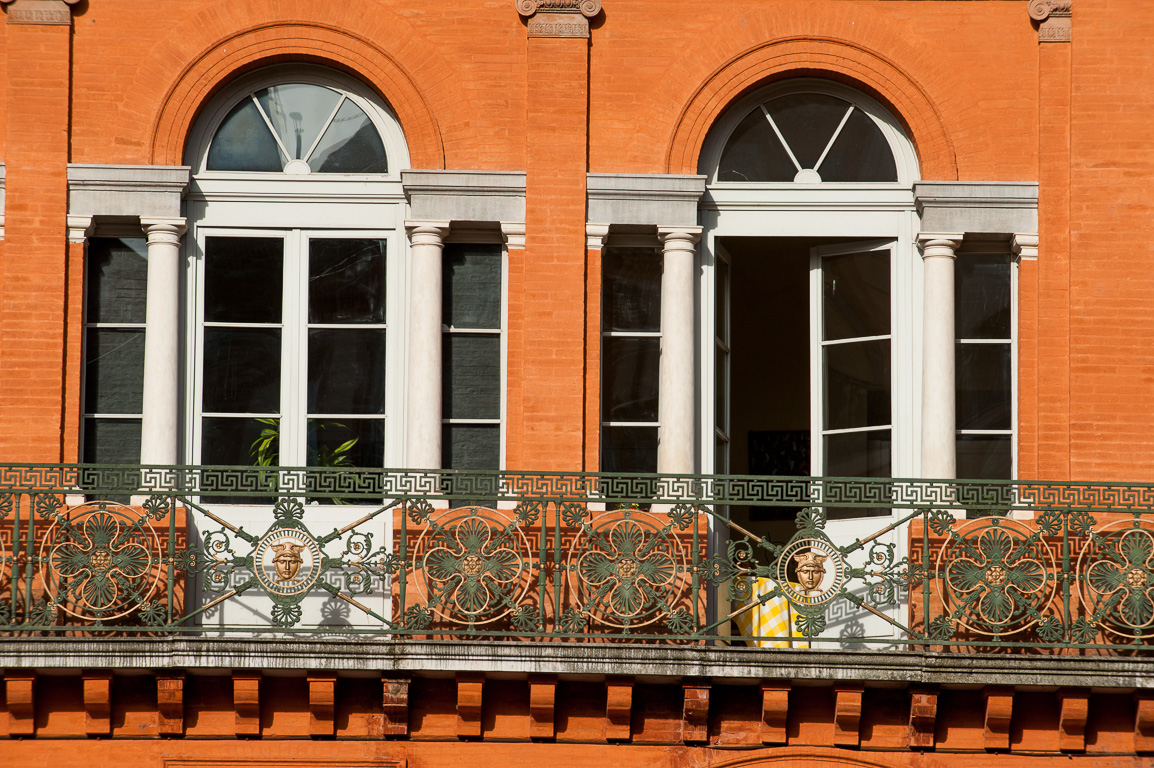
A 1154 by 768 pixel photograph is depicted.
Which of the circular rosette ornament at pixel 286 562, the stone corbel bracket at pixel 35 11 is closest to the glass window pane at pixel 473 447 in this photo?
the circular rosette ornament at pixel 286 562

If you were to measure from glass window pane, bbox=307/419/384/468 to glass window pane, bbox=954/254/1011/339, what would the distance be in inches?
172

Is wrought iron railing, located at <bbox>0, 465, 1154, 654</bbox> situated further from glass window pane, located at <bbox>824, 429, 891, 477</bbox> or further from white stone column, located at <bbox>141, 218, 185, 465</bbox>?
glass window pane, located at <bbox>824, 429, 891, 477</bbox>

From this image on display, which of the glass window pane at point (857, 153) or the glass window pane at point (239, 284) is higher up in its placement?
the glass window pane at point (857, 153)

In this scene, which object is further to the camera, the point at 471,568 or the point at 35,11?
the point at 35,11

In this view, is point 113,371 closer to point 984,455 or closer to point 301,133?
point 301,133

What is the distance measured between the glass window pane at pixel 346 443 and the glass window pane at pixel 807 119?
376cm

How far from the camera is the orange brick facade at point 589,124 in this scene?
1162 cm

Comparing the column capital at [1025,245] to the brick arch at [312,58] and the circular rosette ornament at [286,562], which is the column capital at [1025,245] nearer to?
the brick arch at [312,58]

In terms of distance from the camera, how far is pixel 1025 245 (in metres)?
11.9

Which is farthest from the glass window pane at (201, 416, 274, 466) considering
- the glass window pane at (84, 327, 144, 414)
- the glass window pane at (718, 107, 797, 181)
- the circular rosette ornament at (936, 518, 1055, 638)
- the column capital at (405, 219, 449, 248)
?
the circular rosette ornament at (936, 518, 1055, 638)

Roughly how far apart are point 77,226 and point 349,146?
207 cm

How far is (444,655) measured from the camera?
10.4 metres

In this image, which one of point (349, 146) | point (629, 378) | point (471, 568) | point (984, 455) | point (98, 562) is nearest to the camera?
point (98, 562)

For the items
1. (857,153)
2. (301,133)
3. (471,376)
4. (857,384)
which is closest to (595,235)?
(471,376)
